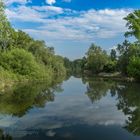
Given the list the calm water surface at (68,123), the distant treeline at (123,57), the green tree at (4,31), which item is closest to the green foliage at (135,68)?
the distant treeline at (123,57)

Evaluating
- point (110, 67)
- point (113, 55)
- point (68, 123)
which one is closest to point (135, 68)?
point (68, 123)

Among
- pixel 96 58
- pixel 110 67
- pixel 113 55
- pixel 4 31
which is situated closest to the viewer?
pixel 4 31

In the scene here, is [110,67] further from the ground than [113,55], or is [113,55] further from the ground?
[113,55]

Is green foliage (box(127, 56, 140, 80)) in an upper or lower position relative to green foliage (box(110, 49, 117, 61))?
lower

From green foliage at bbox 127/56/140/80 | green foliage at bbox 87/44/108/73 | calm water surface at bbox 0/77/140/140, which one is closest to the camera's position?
calm water surface at bbox 0/77/140/140

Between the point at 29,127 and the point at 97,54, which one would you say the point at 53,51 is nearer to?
the point at 97,54

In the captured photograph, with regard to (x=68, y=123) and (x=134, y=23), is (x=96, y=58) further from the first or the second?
(x=68, y=123)

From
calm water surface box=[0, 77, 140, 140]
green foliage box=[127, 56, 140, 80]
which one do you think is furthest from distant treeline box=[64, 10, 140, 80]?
calm water surface box=[0, 77, 140, 140]

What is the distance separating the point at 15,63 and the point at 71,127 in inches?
1972

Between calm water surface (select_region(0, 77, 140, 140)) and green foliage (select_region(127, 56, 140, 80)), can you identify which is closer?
calm water surface (select_region(0, 77, 140, 140))

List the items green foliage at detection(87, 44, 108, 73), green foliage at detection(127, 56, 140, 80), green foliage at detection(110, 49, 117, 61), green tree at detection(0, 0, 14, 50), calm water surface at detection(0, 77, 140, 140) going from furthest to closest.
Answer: green foliage at detection(110, 49, 117, 61)
green foliage at detection(87, 44, 108, 73)
green foliage at detection(127, 56, 140, 80)
green tree at detection(0, 0, 14, 50)
calm water surface at detection(0, 77, 140, 140)

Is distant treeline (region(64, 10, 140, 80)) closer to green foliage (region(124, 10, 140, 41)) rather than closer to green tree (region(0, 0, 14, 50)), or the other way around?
green foliage (region(124, 10, 140, 41))

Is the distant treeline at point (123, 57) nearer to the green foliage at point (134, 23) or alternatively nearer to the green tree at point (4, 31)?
the green foliage at point (134, 23)

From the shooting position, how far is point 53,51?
13300 centimetres
